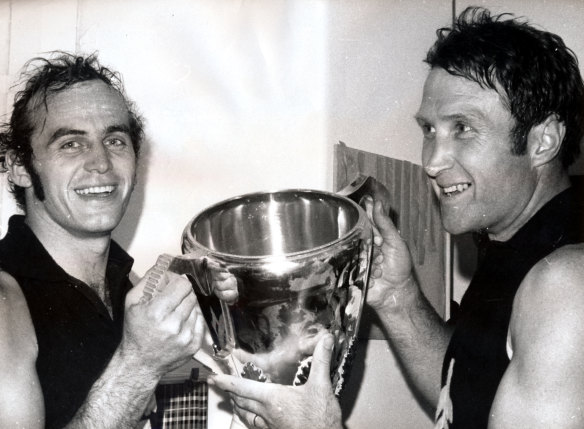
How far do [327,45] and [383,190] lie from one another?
18 cm

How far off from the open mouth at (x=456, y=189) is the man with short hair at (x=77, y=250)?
0.24m

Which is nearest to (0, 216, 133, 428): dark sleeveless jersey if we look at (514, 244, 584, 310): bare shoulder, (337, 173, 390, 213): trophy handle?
(337, 173, 390, 213): trophy handle

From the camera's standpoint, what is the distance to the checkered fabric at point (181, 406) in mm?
529

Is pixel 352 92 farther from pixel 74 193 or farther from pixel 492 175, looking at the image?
pixel 74 193

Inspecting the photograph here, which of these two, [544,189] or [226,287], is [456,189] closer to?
[544,189]

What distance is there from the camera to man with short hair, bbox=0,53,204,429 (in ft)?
1.47

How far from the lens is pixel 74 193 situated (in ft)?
1.64

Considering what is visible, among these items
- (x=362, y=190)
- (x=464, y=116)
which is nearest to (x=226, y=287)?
(x=362, y=190)

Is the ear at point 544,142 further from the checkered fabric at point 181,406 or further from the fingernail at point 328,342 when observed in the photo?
the checkered fabric at point 181,406

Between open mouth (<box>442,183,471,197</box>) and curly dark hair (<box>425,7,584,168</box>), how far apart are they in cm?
5

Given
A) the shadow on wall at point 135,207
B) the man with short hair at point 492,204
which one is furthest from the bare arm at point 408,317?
the shadow on wall at point 135,207

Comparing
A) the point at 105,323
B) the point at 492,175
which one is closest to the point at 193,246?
the point at 105,323

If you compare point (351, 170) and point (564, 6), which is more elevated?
point (564, 6)

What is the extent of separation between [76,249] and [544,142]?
407mm
